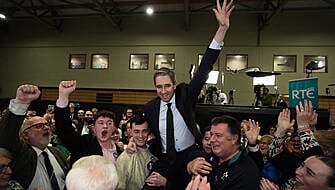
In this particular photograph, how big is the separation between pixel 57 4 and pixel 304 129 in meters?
11.6

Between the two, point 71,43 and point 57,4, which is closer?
point 57,4

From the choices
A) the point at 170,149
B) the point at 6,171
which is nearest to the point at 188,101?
the point at 170,149

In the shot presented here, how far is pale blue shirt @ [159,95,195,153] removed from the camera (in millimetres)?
2174

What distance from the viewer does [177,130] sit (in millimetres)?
2172

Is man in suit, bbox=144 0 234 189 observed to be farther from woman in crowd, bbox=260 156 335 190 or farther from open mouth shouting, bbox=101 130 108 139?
woman in crowd, bbox=260 156 335 190

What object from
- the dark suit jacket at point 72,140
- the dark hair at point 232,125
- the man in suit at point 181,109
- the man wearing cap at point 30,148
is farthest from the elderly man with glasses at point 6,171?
the dark hair at point 232,125

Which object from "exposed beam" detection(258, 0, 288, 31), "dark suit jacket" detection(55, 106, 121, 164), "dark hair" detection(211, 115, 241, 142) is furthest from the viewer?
"exposed beam" detection(258, 0, 288, 31)

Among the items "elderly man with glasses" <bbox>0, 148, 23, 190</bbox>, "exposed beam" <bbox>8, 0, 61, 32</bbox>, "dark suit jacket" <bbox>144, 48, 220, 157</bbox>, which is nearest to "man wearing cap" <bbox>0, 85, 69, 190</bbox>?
"elderly man with glasses" <bbox>0, 148, 23, 190</bbox>

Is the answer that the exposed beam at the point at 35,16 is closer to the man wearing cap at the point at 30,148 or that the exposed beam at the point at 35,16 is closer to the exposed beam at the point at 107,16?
the exposed beam at the point at 107,16

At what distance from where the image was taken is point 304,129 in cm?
201

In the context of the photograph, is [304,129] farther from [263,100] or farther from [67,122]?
[263,100]

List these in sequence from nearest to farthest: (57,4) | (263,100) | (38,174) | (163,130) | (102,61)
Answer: (38,174) → (163,130) → (263,100) → (57,4) → (102,61)

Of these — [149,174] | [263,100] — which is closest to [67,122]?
[149,174]

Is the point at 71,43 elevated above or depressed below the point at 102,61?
above
